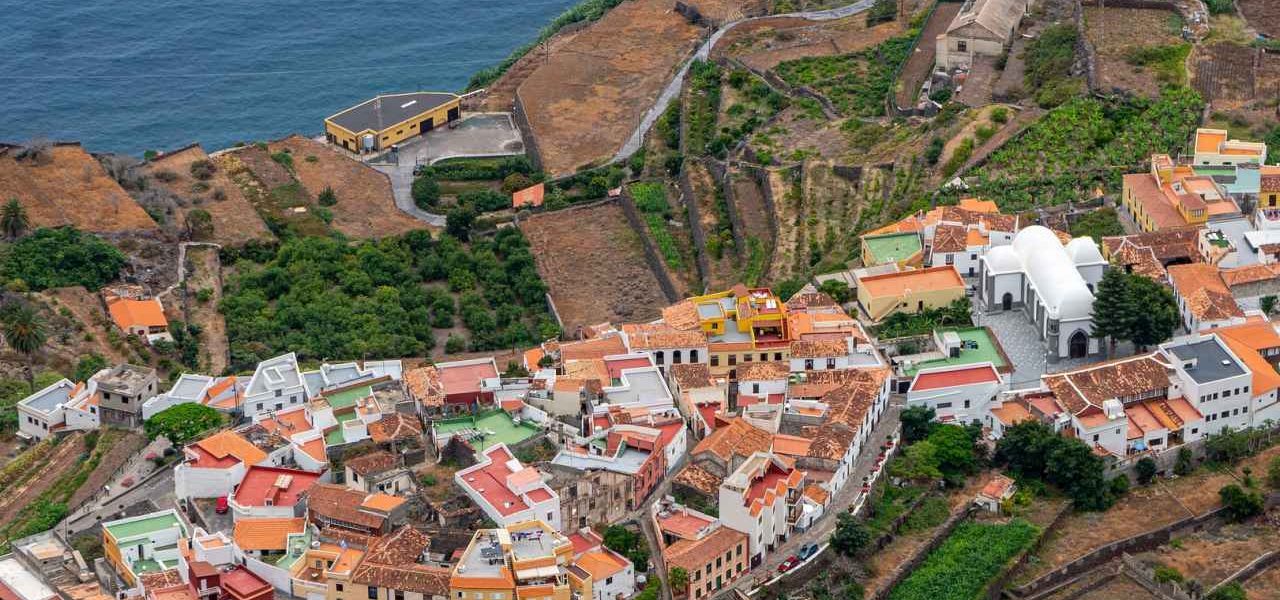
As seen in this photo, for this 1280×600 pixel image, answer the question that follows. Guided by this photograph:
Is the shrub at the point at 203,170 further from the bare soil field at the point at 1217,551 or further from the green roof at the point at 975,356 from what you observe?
the bare soil field at the point at 1217,551

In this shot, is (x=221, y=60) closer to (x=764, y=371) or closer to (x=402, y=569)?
(x=764, y=371)

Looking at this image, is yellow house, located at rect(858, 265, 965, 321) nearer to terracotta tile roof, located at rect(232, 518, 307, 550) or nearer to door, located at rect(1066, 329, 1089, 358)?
door, located at rect(1066, 329, 1089, 358)

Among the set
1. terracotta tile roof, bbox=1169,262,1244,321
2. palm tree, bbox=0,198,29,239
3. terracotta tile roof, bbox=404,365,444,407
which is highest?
terracotta tile roof, bbox=1169,262,1244,321

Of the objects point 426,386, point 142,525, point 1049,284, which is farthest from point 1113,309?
point 142,525

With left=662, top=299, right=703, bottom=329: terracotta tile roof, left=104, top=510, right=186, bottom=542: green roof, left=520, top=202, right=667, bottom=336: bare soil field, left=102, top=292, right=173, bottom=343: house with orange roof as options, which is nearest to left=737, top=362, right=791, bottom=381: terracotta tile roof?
left=662, top=299, right=703, bottom=329: terracotta tile roof

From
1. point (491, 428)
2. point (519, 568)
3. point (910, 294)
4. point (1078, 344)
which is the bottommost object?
point (519, 568)

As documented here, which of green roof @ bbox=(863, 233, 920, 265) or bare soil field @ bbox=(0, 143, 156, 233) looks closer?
green roof @ bbox=(863, 233, 920, 265)

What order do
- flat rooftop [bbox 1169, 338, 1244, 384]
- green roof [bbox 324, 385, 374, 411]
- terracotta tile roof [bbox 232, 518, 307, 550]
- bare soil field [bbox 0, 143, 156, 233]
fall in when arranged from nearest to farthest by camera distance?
terracotta tile roof [bbox 232, 518, 307, 550], flat rooftop [bbox 1169, 338, 1244, 384], green roof [bbox 324, 385, 374, 411], bare soil field [bbox 0, 143, 156, 233]

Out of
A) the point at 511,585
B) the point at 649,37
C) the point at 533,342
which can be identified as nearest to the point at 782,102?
the point at 649,37
